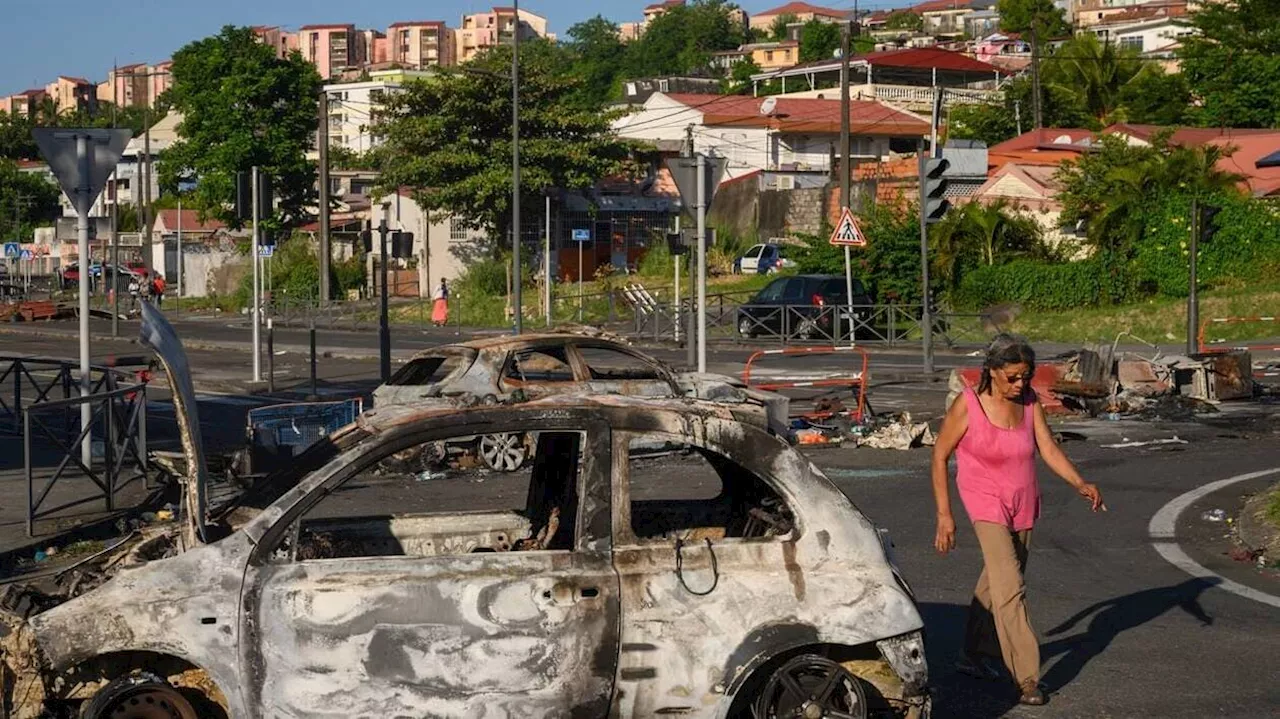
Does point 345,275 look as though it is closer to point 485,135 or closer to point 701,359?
point 485,135

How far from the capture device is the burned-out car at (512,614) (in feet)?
18.7

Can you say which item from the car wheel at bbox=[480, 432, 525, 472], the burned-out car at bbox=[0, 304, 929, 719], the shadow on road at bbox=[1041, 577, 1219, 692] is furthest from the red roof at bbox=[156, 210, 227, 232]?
the burned-out car at bbox=[0, 304, 929, 719]

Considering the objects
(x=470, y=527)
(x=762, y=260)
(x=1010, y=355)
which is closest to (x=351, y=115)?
(x=762, y=260)

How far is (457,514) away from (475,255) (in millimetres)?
54606

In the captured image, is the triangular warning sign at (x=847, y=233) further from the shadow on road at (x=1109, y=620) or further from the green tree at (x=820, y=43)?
the green tree at (x=820, y=43)

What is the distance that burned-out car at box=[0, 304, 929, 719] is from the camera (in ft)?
18.7

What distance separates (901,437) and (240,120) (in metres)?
61.2

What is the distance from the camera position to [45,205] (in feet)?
371

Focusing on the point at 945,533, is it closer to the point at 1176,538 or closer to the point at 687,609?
the point at 687,609

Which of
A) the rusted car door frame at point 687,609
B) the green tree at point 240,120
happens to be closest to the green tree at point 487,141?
the green tree at point 240,120

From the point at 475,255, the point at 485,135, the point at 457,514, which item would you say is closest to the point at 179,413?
the point at 457,514

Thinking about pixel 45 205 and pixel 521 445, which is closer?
pixel 521 445

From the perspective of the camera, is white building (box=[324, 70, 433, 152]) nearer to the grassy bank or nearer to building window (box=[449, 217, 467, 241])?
building window (box=[449, 217, 467, 241])

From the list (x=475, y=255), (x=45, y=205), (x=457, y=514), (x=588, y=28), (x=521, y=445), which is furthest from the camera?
(x=588, y=28)
